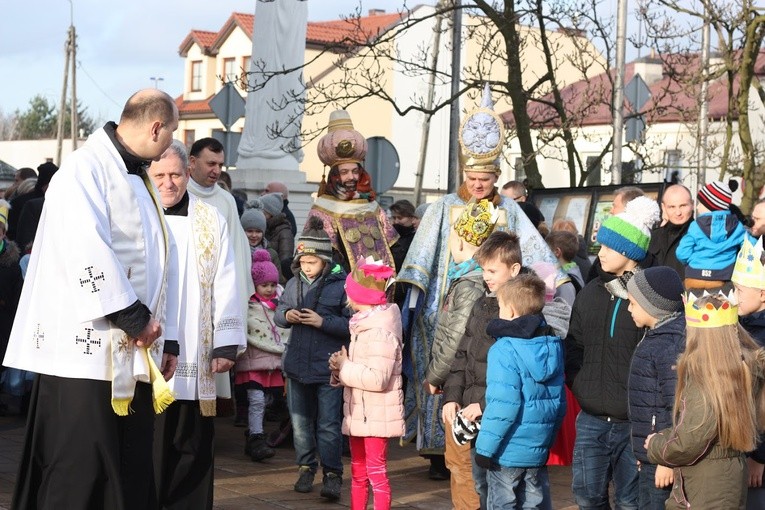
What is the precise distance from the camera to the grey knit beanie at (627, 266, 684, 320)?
6.26 meters

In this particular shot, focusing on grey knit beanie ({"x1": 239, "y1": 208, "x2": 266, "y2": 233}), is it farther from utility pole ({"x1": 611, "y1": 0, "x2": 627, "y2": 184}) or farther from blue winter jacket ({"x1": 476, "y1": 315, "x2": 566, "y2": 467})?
utility pole ({"x1": 611, "y1": 0, "x2": 627, "y2": 184})

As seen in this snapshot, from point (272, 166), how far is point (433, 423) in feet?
30.9

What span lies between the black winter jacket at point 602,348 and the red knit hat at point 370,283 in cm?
130

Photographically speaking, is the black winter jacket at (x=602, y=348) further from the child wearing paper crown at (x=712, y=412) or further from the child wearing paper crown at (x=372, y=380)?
the child wearing paper crown at (x=372, y=380)

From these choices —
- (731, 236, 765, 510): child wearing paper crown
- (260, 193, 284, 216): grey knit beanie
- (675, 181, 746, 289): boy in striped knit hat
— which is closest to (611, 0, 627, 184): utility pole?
(260, 193, 284, 216): grey knit beanie

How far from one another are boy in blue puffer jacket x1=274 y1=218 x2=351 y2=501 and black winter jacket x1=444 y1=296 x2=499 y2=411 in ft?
5.46

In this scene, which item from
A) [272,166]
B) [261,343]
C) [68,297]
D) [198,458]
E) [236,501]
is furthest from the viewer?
[272,166]

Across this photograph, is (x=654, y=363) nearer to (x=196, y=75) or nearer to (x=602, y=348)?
(x=602, y=348)

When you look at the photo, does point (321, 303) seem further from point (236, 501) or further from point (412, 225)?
point (412, 225)

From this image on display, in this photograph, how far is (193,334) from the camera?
286 inches

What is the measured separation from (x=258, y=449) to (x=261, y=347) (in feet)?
2.57

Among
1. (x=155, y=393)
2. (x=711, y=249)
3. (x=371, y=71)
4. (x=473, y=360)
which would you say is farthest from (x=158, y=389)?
(x=371, y=71)

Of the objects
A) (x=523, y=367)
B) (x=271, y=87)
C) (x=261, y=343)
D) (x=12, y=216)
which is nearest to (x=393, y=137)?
(x=271, y=87)

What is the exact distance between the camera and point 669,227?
30.8 feet
